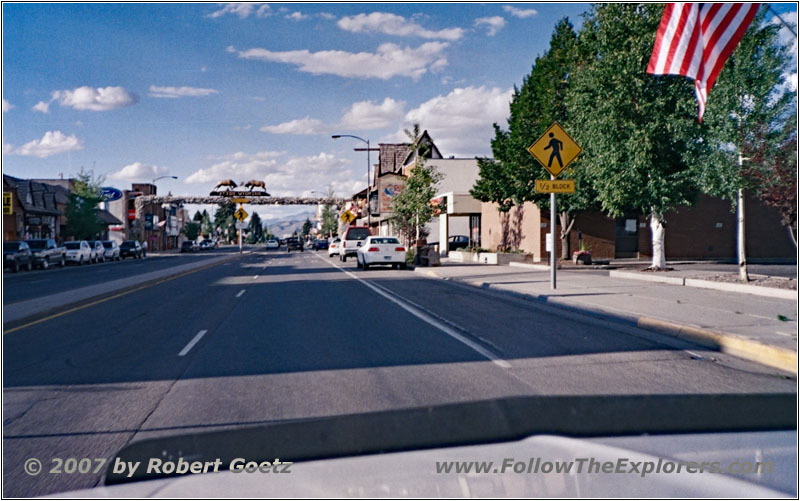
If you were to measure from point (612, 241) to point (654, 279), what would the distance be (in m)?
16.1

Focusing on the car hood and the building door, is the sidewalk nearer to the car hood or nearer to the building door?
the car hood

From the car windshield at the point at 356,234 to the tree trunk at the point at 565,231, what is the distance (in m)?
16.2

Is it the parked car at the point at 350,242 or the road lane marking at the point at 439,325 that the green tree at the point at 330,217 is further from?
the road lane marking at the point at 439,325

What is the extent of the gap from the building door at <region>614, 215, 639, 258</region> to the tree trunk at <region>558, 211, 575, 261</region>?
15.4ft

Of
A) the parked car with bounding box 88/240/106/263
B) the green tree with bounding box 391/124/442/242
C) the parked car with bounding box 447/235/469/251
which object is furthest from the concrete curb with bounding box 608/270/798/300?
the parked car with bounding box 88/240/106/263

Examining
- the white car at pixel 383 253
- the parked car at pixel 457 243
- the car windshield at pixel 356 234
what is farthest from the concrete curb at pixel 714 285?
the parked car at pixel 457 243

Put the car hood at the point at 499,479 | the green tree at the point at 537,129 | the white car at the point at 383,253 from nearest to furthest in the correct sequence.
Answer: the car hood at the point at 499,479 < the green tree at the point at 537,129 < the white car at the point at 383,253

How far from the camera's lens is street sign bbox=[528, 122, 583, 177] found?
17484mm

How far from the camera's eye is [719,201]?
36250 mm

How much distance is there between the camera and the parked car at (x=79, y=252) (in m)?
48.5

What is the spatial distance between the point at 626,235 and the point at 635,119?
1637 cm

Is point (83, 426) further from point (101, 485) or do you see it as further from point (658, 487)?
point (658, 487)

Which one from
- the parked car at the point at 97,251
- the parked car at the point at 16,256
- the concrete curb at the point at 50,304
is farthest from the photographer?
the parked car at the point at 97,251

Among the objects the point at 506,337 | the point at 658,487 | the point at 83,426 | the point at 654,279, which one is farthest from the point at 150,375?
the point at 654,279
